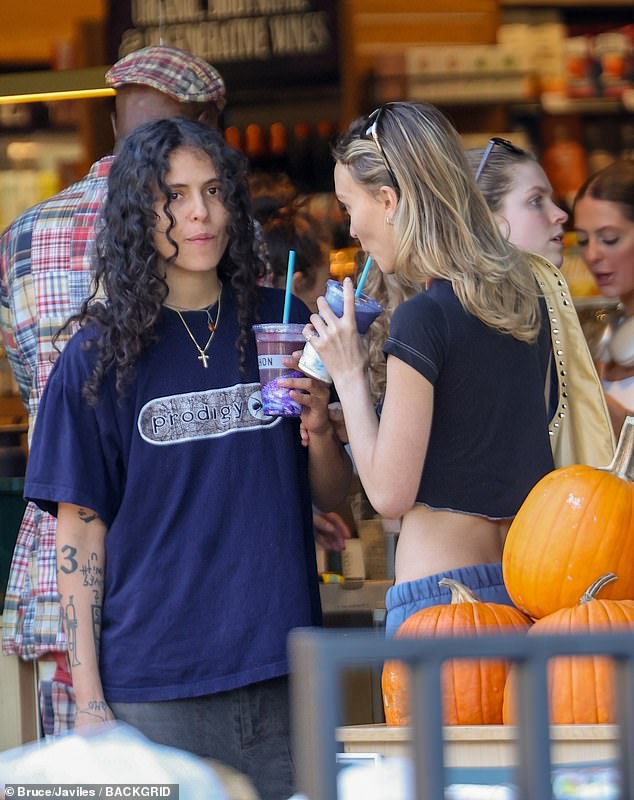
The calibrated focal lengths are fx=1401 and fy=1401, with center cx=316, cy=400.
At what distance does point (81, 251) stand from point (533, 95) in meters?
3.81

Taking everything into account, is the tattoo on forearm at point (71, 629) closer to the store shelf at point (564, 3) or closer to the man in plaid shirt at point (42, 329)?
the man in plaid shirt at point (42, 329)

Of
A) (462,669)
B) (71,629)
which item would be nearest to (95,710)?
(71,629)

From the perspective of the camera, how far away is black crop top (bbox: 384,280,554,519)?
235 cm

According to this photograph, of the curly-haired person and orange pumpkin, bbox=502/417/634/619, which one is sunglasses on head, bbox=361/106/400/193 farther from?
orange pumpkin, bbox=502/417/634/619

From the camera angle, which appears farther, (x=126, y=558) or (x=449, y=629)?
(x=126, y=558)

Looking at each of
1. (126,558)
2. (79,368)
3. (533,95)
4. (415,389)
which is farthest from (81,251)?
(533,95)

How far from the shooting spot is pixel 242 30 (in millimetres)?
6480

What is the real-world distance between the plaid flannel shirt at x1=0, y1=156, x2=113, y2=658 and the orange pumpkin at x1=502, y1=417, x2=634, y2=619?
1.32 meters

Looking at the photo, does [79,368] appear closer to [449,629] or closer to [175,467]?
[175,467]

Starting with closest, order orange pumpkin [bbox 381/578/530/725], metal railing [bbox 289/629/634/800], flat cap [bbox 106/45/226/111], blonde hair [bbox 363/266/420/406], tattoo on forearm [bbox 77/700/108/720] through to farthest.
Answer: metal railing [bbox 289/629/634/800], orange pumpkin [bbox 381/578/530/725], tattoo on forearm [bbox 77/700/108/720], blonde hair [bbox 363/266/420/406], flat cap [bbox 106/45/226/111]

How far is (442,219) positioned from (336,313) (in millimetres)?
248

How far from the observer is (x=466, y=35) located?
21.6ft

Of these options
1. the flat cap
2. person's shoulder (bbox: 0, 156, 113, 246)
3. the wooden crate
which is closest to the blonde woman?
the wooden crate

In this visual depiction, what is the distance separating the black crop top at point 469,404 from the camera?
7.70 feet
